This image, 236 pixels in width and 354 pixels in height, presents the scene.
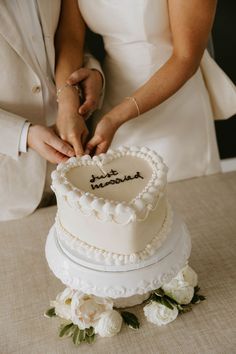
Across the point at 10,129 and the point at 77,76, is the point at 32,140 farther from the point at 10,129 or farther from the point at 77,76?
the point at 77,76

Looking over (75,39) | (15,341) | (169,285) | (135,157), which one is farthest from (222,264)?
(75,39)

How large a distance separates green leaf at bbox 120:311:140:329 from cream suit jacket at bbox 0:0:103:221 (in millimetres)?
634

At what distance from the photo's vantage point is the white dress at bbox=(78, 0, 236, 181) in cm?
152

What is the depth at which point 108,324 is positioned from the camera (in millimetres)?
991

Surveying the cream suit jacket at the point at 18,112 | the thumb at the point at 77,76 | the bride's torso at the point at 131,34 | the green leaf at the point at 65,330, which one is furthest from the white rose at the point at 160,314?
the bride's torso at the point at 131,34

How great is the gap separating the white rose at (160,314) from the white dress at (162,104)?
757mm

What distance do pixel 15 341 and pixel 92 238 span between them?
36 cm

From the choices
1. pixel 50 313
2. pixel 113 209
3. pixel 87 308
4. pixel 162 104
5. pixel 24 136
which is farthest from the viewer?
pixel 162 104

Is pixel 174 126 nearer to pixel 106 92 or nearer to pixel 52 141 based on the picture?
pixel 106 92

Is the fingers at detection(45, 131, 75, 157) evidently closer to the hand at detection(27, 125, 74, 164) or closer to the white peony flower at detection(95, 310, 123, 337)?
the hand at detection(27, 125, 74, 164)

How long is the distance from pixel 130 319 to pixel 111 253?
237 mm

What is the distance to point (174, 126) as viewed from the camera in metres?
1.67

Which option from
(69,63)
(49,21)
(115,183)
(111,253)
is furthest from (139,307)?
(49,21)

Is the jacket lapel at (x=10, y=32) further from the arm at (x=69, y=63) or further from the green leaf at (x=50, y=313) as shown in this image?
the green leaf at (x=50, y=313)
